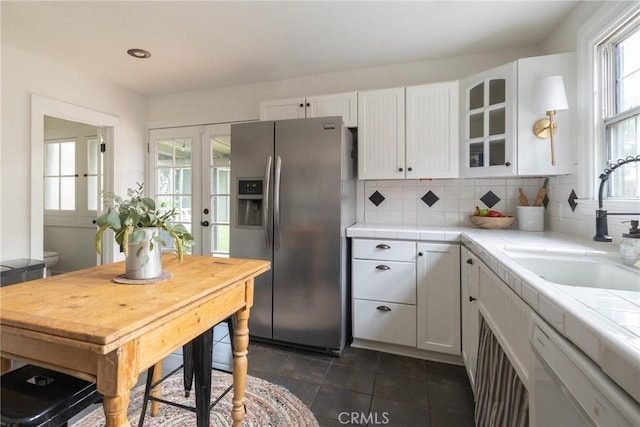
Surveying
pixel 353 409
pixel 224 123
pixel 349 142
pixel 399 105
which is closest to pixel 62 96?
pixel 224 123

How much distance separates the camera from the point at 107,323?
69 centimetres

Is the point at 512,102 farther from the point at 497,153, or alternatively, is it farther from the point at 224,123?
the point at 224,123

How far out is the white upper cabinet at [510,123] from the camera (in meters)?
1.94

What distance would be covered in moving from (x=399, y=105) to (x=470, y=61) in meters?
0.82

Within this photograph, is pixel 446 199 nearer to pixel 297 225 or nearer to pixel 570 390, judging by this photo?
pixel 297 225

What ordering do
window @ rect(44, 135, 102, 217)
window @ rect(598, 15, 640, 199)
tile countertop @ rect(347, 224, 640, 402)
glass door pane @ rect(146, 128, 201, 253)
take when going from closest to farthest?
tile countertop @ rect(347, 224, 640, 402)
window @ rect(598, 15, 640, 199)
glass door pane @ rect(146, 128, 201, 253)
window @ rect(44, 135, 102, 217)

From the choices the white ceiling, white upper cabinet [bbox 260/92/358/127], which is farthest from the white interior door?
white upper cabinet [bbox 260/92/358/127]

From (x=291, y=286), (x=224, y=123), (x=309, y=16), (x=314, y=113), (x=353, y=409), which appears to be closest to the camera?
(x=353, y=409)

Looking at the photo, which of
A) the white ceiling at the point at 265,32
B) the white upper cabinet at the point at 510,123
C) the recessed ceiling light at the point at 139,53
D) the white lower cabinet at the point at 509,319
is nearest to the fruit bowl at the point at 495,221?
the white upper cabinet at the point at 510,123

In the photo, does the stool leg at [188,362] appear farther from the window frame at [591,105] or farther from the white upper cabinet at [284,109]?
the window frame at [591,105]

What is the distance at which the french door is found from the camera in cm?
331

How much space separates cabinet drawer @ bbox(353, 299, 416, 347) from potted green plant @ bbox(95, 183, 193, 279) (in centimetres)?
159

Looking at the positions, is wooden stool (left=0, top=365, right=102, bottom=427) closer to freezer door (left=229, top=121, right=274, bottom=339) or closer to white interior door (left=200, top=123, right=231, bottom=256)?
freezer door (left=229, top=121, right=274, bottom=339)

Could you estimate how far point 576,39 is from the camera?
189 cm
